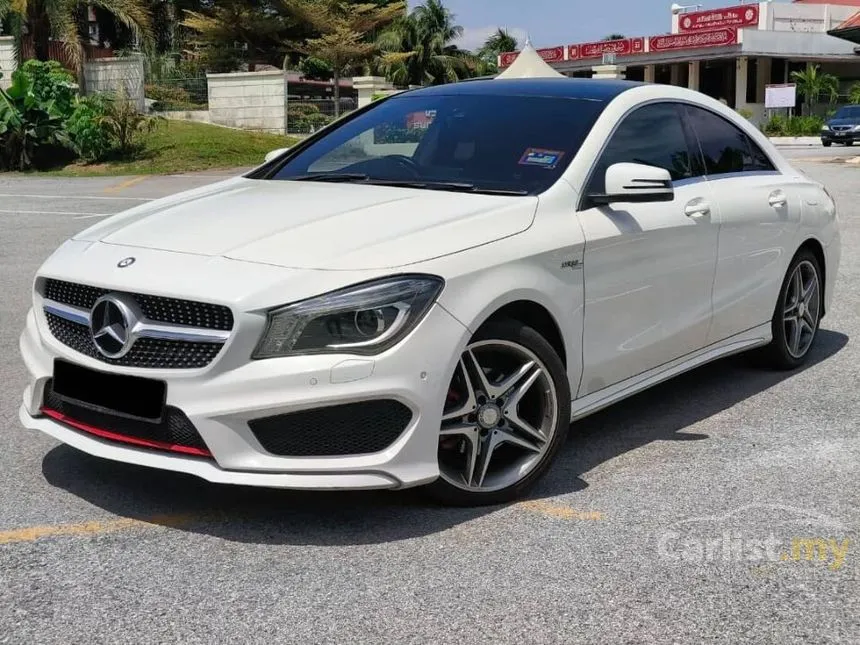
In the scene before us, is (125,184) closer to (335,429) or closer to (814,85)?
(335,429)

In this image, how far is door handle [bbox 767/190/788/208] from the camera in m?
5.85

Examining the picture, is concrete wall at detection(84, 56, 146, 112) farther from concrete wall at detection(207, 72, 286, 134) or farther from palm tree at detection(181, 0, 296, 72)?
palm tree at detection(181, 0, 296, 72)

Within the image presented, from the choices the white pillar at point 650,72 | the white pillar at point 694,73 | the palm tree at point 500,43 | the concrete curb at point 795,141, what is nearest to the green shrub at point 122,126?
the concrete curb at point 795,141

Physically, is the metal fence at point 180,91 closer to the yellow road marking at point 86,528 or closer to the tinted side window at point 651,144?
the tinted side window at point 651,144

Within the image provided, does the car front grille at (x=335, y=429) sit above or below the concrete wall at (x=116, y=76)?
below

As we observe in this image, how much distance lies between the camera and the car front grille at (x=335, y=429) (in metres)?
3.59

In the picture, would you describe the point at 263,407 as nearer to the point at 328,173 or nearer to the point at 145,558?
the point at 145,558

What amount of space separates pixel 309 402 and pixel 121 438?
750 mm

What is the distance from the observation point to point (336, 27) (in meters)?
48.7

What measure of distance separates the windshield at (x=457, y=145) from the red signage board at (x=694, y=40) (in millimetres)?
49842

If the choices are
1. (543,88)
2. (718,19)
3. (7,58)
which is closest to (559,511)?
(543,88)

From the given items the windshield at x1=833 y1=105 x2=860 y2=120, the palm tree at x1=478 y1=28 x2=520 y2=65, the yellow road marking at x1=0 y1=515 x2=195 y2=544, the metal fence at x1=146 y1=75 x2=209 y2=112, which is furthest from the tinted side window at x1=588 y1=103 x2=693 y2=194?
the palm tree at x1=478 y1=28 x2=520 y2=65

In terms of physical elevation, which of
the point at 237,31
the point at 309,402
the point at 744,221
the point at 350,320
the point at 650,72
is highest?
the point at 237,31

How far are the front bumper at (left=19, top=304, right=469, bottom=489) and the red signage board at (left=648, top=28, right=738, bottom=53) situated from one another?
51754mm
